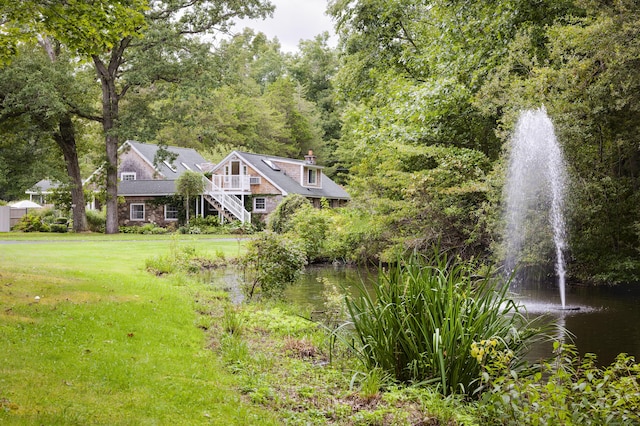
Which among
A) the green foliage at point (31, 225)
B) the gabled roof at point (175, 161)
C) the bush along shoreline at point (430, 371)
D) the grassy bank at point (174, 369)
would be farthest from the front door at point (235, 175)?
the bush along shoreline at point (430, 371)

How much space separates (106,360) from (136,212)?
3741 centimetres

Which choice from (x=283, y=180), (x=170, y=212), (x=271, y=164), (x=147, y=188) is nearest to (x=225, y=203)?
(x=170, y=212)

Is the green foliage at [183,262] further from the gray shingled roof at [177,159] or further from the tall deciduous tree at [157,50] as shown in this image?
the gray shingled roof at [177,159]

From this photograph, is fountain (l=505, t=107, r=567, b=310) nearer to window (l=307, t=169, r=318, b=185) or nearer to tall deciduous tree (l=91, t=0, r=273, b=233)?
tall deciduous tree (l=91, t=0, r=273, b=233)

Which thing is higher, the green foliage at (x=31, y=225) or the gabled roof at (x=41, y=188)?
the gabled roof at (x=41, y=188)

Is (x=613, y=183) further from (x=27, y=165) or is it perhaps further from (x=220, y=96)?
(x=220, y=96)

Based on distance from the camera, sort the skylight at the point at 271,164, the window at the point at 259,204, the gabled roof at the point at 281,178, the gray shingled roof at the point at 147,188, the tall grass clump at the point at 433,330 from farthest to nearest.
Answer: the skylight at the point at 271,164 → the window at the point at 259,204 → the gray shingled roof at the point at 147,188 → the gabled roof at the point at 281,178 → the tall grass clump at the point at 433,330

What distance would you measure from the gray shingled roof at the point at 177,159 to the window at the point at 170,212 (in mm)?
3052

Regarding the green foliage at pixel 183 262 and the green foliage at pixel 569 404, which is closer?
the green foliage at pixel 569 404

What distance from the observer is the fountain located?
14.4 m

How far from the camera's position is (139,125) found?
103ft

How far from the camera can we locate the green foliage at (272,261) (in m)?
11.1

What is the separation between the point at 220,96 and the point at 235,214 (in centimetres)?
1947

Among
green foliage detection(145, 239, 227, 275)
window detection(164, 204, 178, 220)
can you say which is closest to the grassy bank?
green foliage detection(145, 239, 227, 275)
